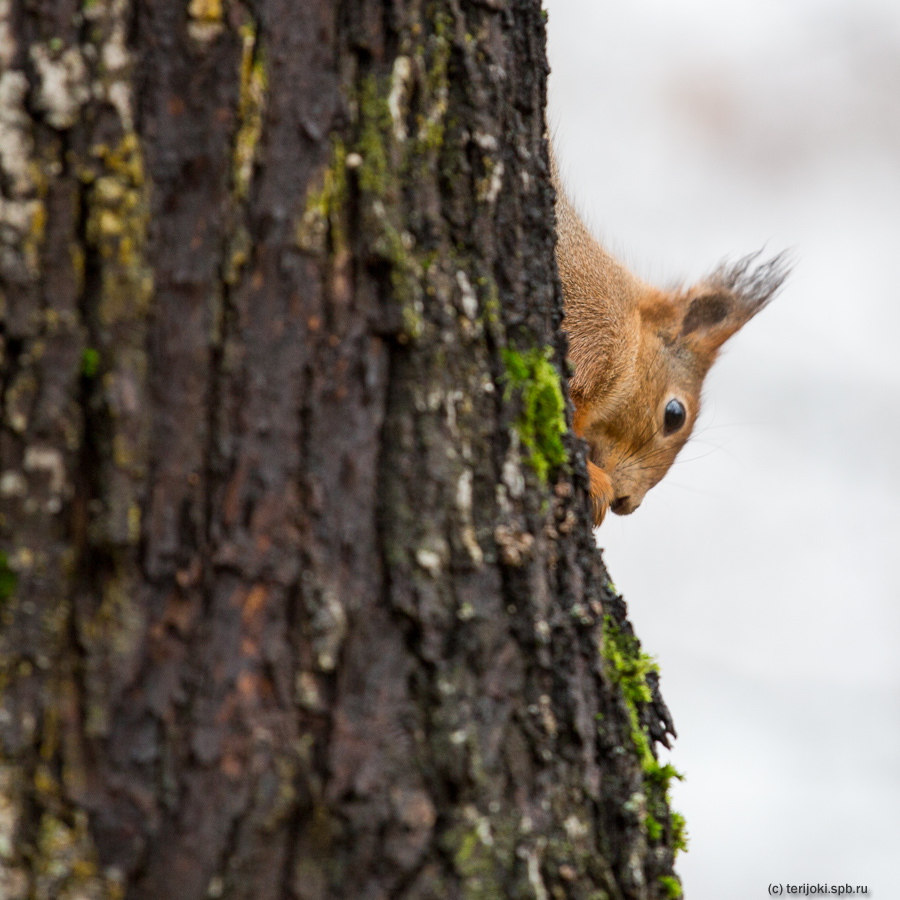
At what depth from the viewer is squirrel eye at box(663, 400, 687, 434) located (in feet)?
9.89

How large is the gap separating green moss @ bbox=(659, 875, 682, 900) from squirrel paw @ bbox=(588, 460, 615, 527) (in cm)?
140

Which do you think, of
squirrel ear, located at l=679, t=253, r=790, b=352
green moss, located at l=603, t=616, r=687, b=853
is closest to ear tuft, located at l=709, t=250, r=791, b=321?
squirrel ear, located at l=679, t=253, r=790, b=352

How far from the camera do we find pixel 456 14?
2.98 feet

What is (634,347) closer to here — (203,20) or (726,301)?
(726,301)

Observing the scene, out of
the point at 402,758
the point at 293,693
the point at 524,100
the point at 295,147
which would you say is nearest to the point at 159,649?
the point at 293,693

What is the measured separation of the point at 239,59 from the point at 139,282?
199mm

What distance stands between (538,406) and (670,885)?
1.66 feet

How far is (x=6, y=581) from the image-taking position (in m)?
0.72

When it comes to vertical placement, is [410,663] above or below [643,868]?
above

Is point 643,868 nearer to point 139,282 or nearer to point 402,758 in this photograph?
point 402,758

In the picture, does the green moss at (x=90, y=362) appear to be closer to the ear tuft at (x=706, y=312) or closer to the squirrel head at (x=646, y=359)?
the squirrel head at (x=646, y=359)

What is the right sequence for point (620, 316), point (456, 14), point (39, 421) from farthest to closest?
1. point (620, 316)
2. point (456, 14)
3. point (39, 421)

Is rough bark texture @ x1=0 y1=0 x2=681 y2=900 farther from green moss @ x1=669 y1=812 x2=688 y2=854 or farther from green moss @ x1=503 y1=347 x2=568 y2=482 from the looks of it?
green moss @ x1=669 y1=812 x2=688 y2=854

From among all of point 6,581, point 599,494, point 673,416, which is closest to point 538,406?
point 6,581
